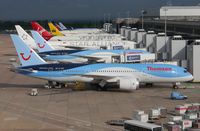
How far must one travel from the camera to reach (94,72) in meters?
53.0

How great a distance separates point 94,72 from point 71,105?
9318 millimetres

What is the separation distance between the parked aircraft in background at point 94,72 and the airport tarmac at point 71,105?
4.97ft

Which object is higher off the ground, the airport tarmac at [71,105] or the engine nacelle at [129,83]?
the engine nacelle at [129,83]

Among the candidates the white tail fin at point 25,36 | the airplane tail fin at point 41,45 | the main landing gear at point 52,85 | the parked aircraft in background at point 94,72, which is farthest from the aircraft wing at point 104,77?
the white tail fin at point 25,36

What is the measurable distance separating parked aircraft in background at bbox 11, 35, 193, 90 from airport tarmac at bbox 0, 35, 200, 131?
1.52 m

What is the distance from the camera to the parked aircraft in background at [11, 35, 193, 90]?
5259 centimetres

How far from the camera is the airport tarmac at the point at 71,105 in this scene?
3622 cm

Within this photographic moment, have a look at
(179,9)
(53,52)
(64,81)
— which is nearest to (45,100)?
(64,81)

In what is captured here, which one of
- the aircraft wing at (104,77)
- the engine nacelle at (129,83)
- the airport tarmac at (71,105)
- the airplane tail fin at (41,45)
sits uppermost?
the airplane tail fin at (41,45)

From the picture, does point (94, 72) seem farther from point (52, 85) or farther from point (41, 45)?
point (41, 45)

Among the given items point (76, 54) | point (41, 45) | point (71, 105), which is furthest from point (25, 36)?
point (71, 105)

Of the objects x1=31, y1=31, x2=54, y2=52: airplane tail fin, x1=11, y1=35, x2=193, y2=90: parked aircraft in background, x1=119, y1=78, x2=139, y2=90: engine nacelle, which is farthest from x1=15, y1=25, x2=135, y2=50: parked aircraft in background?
x1=119, y1=78, x2=139, y2=90: engine nacelle

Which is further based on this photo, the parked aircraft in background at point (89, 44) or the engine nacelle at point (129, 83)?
the parked aircraft in background at point (89, 44)

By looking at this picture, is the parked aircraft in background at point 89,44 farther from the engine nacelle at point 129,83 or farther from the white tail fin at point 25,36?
the engine nacelle at point 129,83
